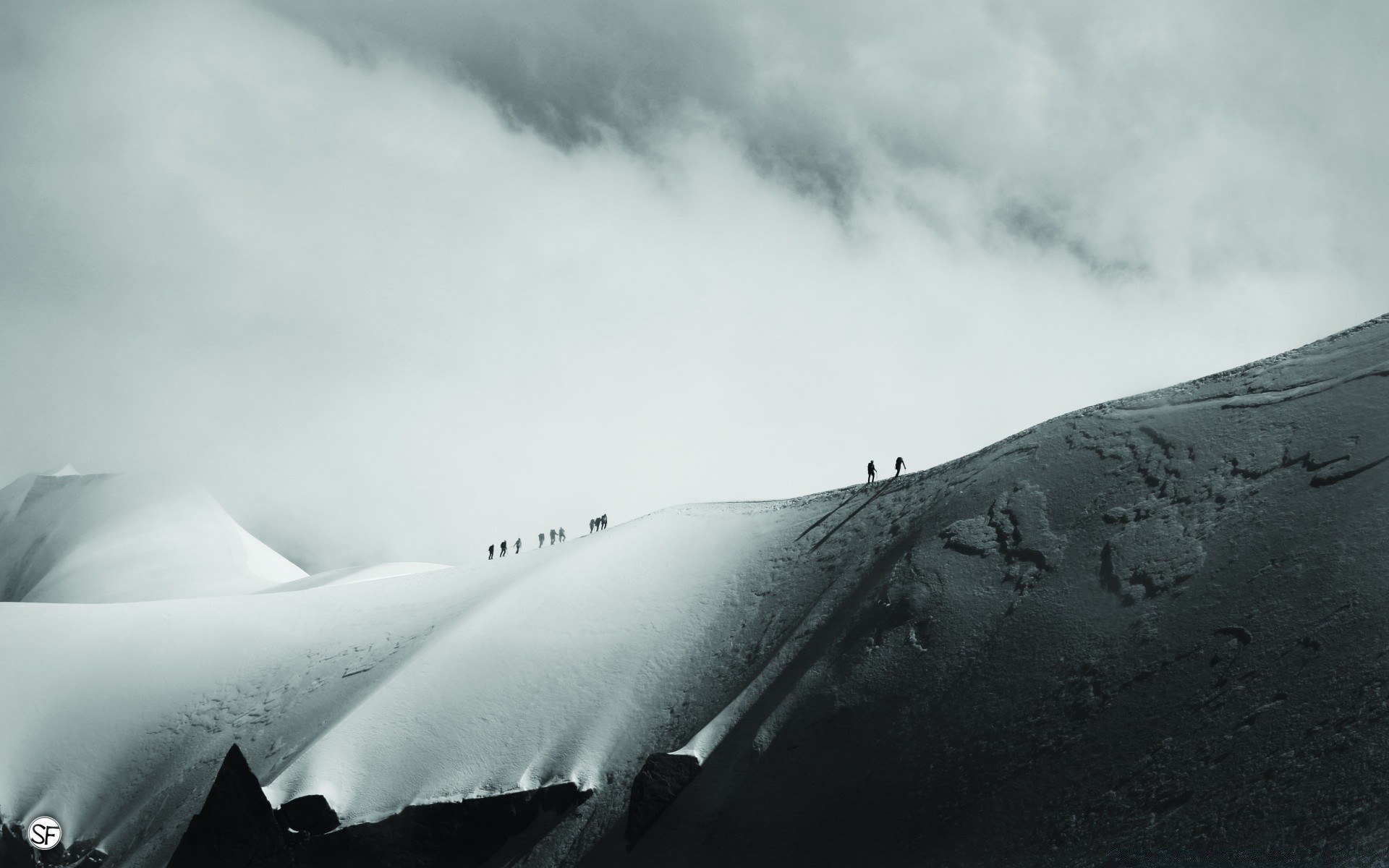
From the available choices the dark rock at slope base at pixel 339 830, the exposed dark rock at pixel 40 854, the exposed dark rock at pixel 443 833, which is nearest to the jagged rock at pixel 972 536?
the exposed dark rock at pixel 443 833

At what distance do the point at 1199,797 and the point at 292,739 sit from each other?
27.0 m

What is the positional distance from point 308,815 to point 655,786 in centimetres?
978

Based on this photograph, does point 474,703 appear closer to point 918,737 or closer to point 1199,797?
point 918,737

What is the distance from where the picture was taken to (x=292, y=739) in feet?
103

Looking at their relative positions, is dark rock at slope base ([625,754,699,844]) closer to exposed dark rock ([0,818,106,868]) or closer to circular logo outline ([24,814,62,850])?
exposed dark rock ([0,818,106,868])

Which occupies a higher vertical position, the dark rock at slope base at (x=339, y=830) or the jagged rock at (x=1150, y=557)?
the jagged rock at (x=1150, y=557)

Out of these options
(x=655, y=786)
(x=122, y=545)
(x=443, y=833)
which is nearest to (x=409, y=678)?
(x=443, y=833)

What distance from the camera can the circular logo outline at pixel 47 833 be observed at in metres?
30.1

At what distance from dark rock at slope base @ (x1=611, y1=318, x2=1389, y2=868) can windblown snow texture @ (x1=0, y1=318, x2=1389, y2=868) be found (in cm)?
8

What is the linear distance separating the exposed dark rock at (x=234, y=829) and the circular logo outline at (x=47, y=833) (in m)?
8.30

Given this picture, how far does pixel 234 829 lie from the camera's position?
25.1 m

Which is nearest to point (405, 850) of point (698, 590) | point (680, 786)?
point (680, 786)

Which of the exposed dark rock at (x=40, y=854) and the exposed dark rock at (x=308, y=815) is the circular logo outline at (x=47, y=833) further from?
the exposed dark rock at (x=308, y=815)

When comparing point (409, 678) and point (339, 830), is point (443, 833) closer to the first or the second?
point (339, 830)
